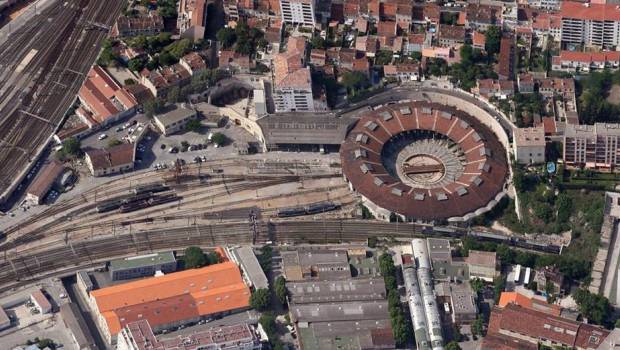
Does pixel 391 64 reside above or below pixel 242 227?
above

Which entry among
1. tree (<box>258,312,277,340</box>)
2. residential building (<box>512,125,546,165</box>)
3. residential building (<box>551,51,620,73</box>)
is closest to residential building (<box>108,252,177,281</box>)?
tree (<box>258,312,277,340</box>)

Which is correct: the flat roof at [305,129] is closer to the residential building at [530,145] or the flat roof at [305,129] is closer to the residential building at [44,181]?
the residential building at [530,145]

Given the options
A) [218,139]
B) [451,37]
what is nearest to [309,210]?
[218,139]

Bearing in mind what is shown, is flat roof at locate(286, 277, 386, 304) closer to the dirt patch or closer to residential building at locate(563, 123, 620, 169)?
residential building at locate(563, 123, 620, 169)

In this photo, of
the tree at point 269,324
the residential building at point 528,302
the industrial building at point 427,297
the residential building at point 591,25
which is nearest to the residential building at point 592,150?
the residential building at point 591,25

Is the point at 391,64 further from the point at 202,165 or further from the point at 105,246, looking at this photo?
the point at 105,246

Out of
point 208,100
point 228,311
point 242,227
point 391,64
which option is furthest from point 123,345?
point 391,64

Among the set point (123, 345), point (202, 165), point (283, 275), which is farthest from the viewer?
point (202, 165)

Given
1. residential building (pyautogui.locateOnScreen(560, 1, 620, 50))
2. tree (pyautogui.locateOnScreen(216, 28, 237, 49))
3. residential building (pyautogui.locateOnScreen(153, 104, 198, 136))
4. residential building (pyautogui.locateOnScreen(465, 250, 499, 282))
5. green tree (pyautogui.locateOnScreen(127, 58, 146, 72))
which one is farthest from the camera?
tree (pyautogui.locateOnScreen(216, 28, 237, 49))
